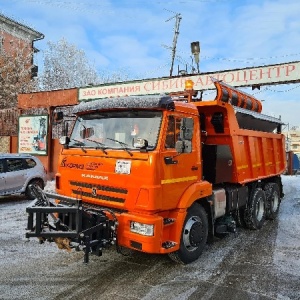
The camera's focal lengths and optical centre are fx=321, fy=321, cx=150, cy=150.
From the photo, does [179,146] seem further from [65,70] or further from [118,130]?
[65,70]

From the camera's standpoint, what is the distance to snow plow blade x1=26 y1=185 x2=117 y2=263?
14.2 ft

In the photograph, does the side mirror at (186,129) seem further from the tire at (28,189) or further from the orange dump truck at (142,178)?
the tire at (28,189)

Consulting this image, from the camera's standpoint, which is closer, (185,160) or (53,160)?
(185,160)

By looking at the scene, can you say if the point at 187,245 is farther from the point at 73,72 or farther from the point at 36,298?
the point at 73,72

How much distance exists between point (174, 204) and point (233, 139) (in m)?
2.22

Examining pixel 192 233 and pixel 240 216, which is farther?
pixel 240 216

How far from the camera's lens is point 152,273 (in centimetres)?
481

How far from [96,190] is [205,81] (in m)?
8.52

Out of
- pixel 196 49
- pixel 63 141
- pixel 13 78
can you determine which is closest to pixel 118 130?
pixel 63 141

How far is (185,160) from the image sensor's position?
5.03 m

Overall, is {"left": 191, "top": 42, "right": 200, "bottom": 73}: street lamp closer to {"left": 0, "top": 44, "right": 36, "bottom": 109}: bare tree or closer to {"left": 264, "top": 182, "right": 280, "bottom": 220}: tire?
{"left": 264, "top": 182, "right": 280, "bottom": 220}: tire

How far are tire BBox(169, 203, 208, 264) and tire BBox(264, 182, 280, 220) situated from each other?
146 inches

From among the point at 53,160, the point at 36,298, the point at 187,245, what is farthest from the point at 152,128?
the point at 53,160

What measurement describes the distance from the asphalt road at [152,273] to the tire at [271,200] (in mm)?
1883
